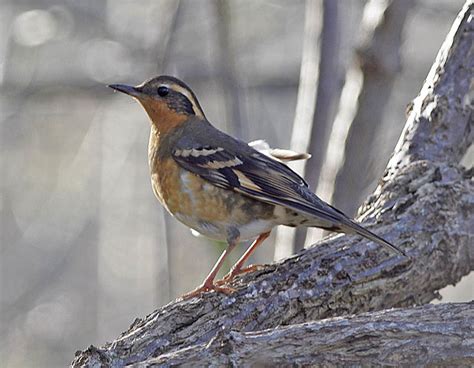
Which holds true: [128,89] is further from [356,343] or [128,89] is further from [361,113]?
[356,343]

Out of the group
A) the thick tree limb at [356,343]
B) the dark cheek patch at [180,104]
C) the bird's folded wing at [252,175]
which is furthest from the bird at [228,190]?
the thick tree limb at [356,343]

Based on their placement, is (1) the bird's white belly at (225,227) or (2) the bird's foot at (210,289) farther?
(1) the bird's white belly at (225,227)

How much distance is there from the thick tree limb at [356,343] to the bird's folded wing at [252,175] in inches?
46.8

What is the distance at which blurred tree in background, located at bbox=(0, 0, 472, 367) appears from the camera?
8.45 m

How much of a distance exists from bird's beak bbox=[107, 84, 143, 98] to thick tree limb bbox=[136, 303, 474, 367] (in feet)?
8.37

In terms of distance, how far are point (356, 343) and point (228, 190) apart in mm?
1911

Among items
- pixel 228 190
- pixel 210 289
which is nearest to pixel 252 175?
pixel 228 190

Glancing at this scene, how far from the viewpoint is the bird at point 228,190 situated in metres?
6.01

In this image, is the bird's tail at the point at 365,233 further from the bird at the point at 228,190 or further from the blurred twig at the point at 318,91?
the blurred twig at the point at 318,91

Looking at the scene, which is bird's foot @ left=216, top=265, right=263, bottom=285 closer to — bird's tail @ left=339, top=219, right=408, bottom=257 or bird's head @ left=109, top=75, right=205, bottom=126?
bird's tail @ left=339, top=219, right=408, bottom=257

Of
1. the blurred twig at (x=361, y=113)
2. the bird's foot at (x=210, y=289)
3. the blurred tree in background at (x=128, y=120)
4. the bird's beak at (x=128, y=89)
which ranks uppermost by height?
the blurred tree in background at (x=128, y=120)

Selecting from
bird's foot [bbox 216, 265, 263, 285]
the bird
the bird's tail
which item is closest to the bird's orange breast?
the bird

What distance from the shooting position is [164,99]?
6.84 meters

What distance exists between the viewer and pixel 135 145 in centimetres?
1205
